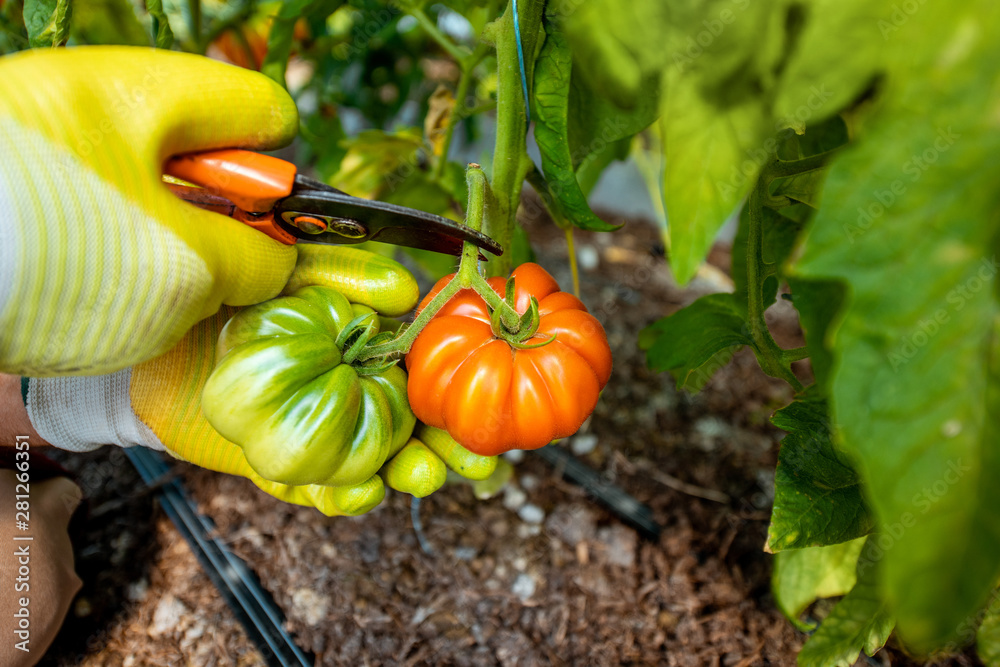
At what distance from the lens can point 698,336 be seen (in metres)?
0.68

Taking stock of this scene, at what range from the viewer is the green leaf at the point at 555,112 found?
52 cm

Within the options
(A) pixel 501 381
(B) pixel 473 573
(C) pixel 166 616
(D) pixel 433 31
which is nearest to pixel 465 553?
(B) pixel 473 573

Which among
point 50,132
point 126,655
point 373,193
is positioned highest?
point 50,132

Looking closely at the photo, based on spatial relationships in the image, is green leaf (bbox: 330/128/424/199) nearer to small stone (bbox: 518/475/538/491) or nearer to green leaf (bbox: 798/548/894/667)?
small stone (bbox: 518/475/538/491)

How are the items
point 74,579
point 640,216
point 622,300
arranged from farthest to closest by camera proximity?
point 640,216 → point 622,300 → point 74,579

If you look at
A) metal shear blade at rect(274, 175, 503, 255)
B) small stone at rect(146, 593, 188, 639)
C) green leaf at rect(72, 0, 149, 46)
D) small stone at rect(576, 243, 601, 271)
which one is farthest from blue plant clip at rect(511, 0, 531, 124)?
small stone at rect(576, 243, 601, 271)

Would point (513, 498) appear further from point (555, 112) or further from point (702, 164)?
point (702, 164)

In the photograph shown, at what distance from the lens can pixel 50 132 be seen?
360mm

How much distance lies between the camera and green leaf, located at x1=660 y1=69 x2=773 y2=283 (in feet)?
1.02

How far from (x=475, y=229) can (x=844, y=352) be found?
32cm

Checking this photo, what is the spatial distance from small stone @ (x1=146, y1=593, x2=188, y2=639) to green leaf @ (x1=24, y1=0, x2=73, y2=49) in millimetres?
683

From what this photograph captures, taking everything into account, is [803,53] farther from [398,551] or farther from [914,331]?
[398,551]

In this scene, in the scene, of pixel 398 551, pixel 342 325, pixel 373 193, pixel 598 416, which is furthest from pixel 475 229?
pixel 598 416

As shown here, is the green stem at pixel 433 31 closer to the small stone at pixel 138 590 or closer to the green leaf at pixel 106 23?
the green leaf at pixel 106 23
